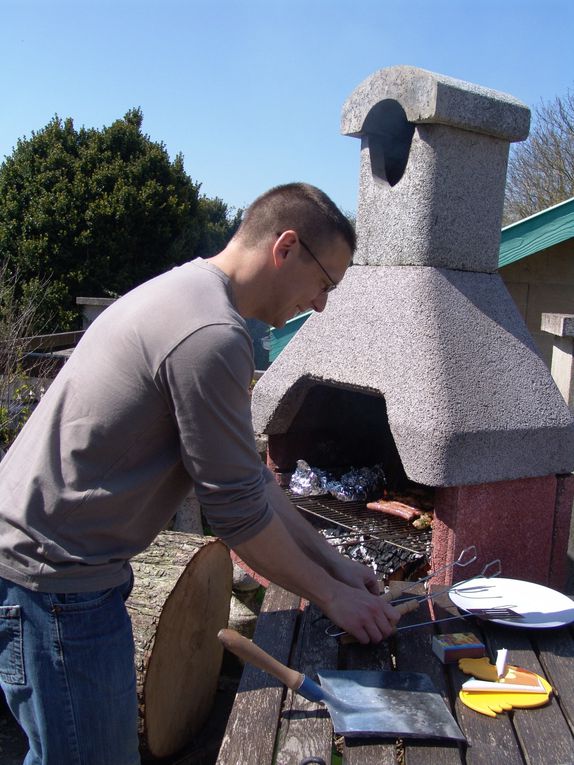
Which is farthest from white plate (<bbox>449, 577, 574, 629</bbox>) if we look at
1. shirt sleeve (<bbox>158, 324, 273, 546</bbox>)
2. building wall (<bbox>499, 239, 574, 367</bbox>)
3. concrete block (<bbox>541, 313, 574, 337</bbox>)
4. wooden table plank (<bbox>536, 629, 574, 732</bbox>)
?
building wall (<bbox>499, 239, 574, 367</bbox>)

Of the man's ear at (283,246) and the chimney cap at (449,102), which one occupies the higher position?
the chimney cap at (449,102)

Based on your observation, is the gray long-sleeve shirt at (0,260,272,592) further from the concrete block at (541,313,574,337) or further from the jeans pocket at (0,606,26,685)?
the concrete block at (541,313,574,337)

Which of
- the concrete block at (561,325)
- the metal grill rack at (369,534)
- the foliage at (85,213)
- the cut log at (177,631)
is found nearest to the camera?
the cut log at (177,631)

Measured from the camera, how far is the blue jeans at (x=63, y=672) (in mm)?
1589

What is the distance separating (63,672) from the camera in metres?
1.59

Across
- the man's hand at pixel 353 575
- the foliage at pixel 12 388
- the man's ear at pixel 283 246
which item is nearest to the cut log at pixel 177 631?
the man's hand at pixel 353 575

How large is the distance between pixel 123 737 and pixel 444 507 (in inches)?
70.4

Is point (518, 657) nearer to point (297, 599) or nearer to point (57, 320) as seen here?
point (297, 599)

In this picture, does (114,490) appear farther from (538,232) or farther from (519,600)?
(538,232)

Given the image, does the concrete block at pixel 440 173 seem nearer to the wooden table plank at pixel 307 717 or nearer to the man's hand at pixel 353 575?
the man's hand at pixel 353 575

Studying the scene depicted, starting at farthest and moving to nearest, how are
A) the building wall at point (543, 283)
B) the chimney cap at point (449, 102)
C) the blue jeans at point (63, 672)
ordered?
the building wall at point (543, 283) < the chimney cap at point (449, 102) < the blue jeans at point (63, 672)

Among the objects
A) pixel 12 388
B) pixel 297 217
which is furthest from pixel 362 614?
pixel 12 388

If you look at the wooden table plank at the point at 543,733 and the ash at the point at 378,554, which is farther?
the ash at the point at 378,554

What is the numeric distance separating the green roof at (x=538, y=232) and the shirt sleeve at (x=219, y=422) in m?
4.03
